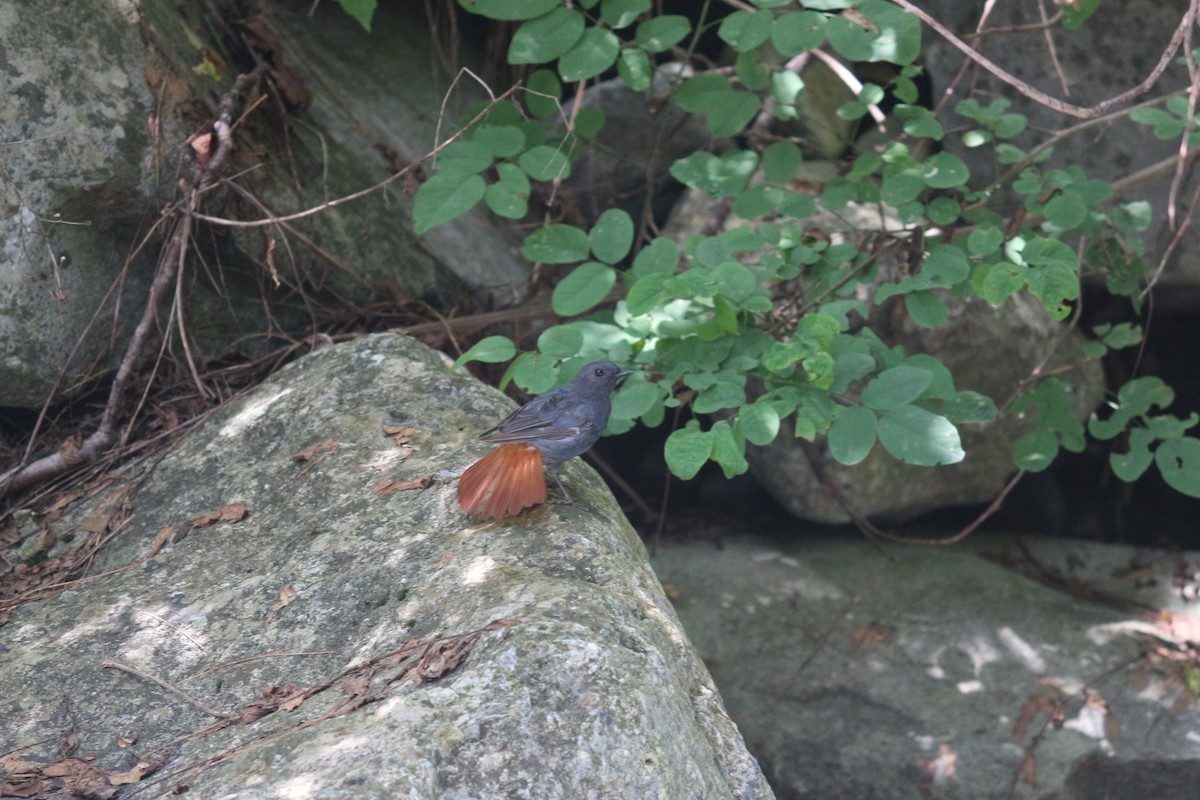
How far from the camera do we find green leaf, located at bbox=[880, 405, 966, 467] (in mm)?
2570

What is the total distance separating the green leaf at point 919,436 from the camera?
8.43 feet

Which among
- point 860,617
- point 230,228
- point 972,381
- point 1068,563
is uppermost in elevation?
point 230,228

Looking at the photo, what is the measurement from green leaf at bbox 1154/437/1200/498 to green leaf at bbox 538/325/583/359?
1.86 metres

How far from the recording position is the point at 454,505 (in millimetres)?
2689

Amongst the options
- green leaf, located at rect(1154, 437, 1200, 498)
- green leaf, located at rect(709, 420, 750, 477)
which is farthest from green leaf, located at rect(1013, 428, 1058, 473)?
green leaf, located at rect(709, 420, 750, 477)

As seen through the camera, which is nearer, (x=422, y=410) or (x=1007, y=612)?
(x=422, y=410)

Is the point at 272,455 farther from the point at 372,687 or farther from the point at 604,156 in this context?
the point at 604,156

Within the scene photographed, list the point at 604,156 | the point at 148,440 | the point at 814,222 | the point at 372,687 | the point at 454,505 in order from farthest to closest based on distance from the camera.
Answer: the point at 604,156, the point at 814,222, the point at 148,440, the point at 454,505, the point at 372,687

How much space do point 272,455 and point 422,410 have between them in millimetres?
478

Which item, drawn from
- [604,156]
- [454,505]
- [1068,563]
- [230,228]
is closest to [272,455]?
[454,505]

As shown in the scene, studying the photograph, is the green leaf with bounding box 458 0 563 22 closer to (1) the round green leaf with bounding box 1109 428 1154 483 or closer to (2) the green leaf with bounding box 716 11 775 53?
(2) the green leaf with bounding box 716 11 775 53

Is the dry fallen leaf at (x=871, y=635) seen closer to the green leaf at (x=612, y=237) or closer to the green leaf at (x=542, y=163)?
the green leaf at (x=612, y=237)

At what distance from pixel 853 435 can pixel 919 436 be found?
0.17 m

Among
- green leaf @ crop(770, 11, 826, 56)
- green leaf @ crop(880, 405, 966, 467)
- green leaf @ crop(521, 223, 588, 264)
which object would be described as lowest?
green leaf @ crop(880, 405, 966, 467)
